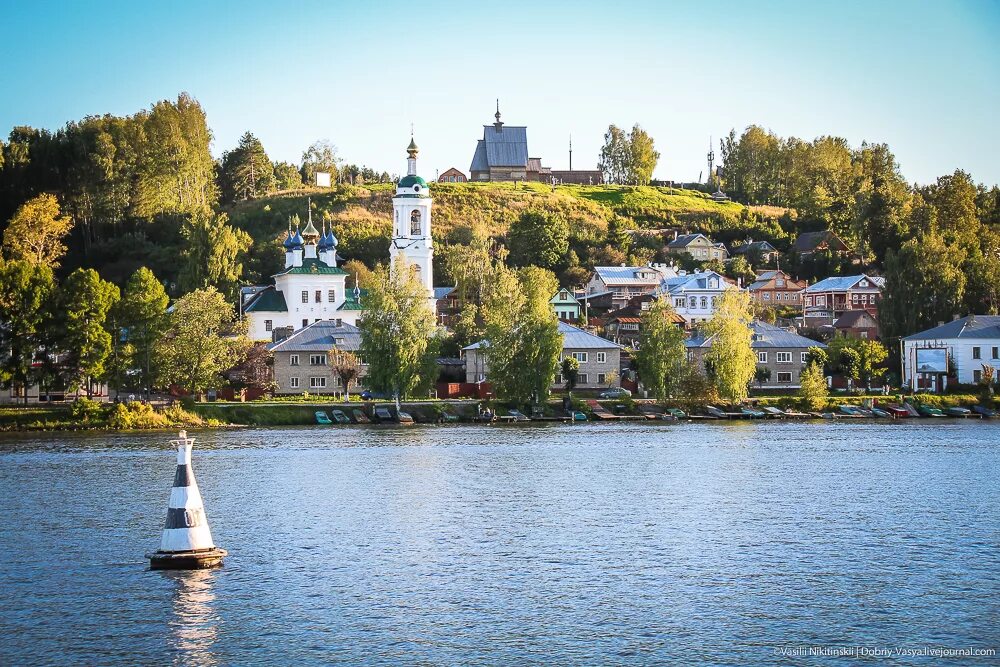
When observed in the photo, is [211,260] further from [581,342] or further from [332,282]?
[581,342]

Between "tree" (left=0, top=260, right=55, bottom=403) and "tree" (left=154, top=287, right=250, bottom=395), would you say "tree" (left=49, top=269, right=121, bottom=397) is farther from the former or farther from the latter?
"tree" (left=154, top=287, right=250, bottom=395)

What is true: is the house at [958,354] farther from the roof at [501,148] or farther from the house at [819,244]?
the roof at [501,148]

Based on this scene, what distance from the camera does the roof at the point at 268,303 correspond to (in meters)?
115

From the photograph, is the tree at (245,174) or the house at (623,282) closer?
the house at (623,282)

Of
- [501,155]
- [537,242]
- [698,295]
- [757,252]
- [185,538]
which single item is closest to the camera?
[185,538]

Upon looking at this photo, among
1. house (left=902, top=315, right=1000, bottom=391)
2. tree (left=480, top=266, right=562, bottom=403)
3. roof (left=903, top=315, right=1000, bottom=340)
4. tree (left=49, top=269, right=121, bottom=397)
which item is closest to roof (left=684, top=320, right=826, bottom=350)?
house (left=902, top=315, right=1000, bottom=391)

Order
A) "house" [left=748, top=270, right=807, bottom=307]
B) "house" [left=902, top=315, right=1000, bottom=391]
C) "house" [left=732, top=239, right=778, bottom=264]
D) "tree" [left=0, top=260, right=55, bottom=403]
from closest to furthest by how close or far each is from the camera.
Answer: "tree" [left=0, top=260, right=55, bottom=403] < "house" [left=902, top=315, right=1000, bottom=391] < "house" [left=748, top=270, right=807, bottom=307] < "house" [left=732, top=239, right=778, bottom=264]

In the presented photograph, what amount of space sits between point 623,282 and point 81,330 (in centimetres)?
6687

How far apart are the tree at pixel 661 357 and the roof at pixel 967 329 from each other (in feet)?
74.0

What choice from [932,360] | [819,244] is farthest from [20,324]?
[819,244]

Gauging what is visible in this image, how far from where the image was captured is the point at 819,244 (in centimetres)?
15450

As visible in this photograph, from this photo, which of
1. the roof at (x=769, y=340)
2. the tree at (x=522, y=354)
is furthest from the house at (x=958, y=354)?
the tree at (x=522, y=354)

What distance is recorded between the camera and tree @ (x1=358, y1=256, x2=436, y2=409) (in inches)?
3383

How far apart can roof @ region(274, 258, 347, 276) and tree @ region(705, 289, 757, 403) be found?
4001 cm
